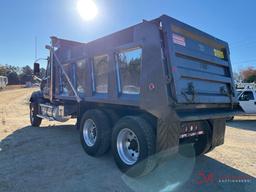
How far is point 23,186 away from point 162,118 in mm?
2555

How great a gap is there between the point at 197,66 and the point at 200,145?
2.00m

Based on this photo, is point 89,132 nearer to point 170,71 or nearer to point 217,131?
point 170,71

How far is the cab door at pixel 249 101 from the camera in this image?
41.5ft

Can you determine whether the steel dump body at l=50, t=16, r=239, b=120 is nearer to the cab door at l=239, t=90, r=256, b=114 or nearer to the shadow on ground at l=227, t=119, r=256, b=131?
the shadow on ground at l=227, t=119, r=256, b=131

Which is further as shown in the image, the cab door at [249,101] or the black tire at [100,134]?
the cab door at [249,101]

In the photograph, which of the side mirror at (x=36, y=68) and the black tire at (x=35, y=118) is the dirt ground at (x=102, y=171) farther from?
the side mirror at (x=36, y=68)

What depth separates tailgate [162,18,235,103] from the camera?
375cm

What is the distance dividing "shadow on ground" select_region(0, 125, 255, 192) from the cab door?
28.7 feet

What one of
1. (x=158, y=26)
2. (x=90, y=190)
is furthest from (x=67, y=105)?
(x=158, y=26)

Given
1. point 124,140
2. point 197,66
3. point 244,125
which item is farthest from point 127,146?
point 244,125

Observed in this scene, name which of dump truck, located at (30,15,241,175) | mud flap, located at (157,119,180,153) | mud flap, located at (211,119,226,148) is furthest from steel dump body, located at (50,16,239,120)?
mud flap, located at (211,119,226,148)

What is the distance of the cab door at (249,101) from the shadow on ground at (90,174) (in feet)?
28.7

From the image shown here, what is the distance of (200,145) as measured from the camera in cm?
532

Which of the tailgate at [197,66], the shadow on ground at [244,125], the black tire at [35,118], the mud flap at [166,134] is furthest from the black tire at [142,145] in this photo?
the shadow on ground at [244,125]
